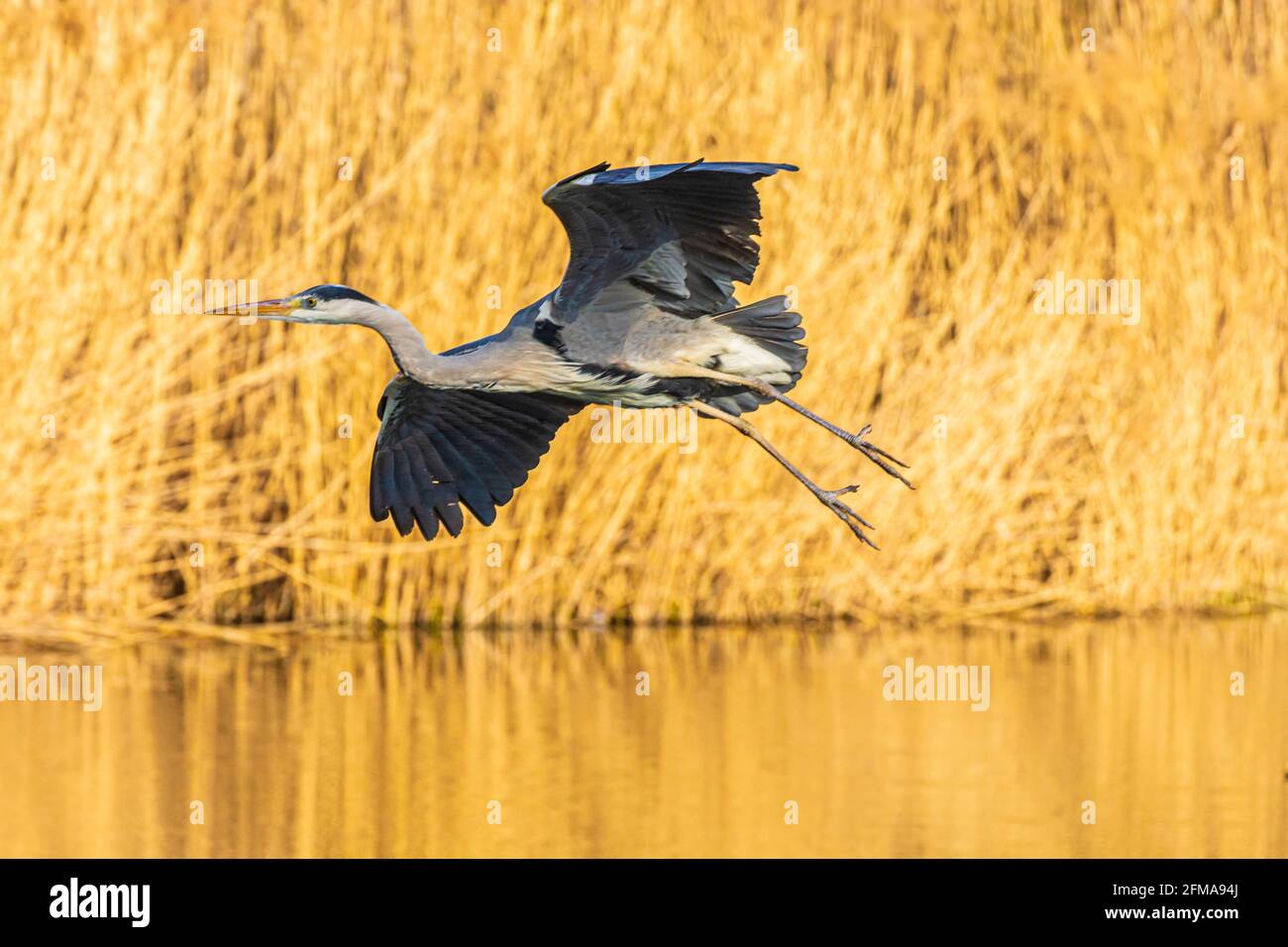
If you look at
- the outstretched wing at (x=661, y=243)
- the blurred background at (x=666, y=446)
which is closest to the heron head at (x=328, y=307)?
the outstretched wing at (x=661, y=243)

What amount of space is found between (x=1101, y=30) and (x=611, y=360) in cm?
611

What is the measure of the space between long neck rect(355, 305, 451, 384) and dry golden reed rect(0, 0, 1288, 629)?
13.0 feet

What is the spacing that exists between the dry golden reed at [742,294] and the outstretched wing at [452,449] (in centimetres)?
367

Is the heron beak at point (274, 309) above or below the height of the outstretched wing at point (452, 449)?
above

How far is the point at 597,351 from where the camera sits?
21.6 feet

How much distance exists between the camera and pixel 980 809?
359 inches

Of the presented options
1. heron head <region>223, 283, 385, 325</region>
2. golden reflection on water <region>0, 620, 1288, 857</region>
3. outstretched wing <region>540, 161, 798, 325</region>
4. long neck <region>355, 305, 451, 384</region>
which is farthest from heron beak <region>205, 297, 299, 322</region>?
golden reflection on water <region>0, 620, 1288, 857</region>

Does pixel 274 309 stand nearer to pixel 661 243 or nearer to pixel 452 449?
pixel 452 449

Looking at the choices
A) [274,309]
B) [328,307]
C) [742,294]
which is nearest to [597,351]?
[328,307]

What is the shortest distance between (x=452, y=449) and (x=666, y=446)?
4387mm

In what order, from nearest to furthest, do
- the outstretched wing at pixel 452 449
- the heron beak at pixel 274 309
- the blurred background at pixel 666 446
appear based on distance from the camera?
the heron beak at pixel 274 309, the outstretched wing at pixel 452 449, the blurred background at pixel 666 446

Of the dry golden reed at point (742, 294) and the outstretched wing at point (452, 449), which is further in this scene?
the dry golden reed at point (742, 294)

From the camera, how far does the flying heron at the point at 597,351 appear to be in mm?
6402

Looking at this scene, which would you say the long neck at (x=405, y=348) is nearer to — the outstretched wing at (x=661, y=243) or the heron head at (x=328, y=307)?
the heron head at (x=328, y=307)
